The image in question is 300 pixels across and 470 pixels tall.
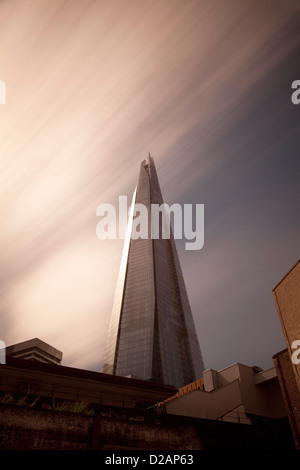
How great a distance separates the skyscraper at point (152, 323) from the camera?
403 feet

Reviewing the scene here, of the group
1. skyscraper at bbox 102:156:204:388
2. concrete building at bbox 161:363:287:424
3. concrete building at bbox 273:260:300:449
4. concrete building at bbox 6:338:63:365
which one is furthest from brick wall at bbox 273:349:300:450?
skyscraper at bbox 102:156:204:388

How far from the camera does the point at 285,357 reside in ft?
70.3

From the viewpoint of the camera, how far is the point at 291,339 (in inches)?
756

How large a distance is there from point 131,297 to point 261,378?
374 ft

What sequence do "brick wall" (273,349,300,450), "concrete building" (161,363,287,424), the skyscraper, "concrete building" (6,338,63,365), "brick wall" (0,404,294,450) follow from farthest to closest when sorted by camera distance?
1. the skyscraper
2. "concrete building" (6,338,63,365)
3. "concrete building" (161,363,287,424)
4. "brick wall" (273,349,300,450)
5. "brick wall" (0,404,294,450)

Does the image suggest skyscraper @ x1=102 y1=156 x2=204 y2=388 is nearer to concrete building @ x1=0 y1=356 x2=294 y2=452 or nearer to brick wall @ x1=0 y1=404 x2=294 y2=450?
concrete building @ x1=0 y1=356 x2=294 y2=452

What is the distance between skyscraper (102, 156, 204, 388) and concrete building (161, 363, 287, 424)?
93.3 meters

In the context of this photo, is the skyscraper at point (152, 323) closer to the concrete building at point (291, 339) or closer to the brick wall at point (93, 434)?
the concrete building at point (291, 339)

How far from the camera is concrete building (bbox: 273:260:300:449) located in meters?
18.8

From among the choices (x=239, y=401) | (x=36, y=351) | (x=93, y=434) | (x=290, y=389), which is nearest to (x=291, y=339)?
(x=290, y=389)

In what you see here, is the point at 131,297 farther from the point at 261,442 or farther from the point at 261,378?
the point at 261,442

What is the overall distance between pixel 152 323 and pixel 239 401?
10455cm

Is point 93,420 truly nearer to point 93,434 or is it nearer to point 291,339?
point 93,434

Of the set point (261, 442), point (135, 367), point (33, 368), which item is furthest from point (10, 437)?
point (135, 367)
